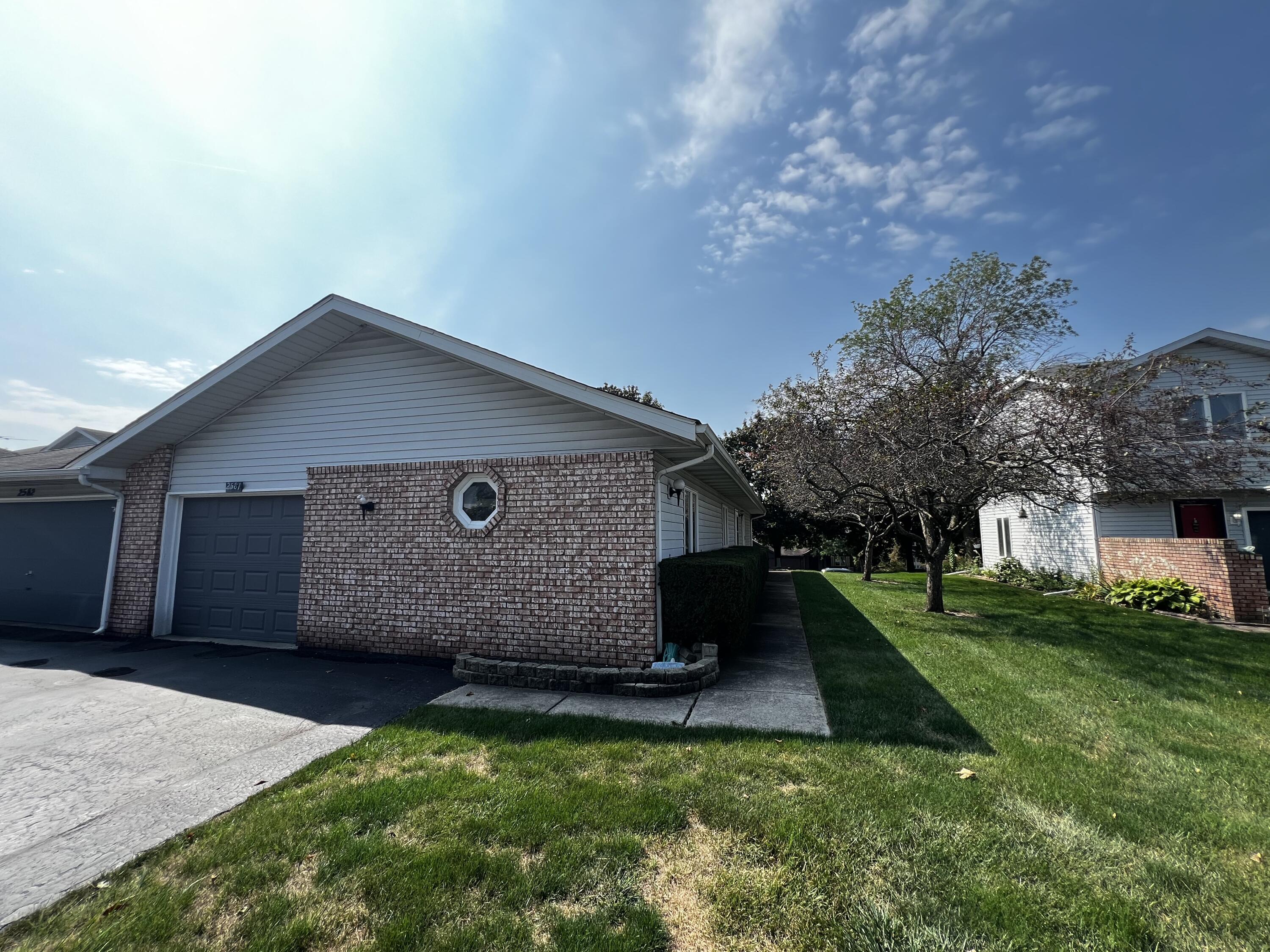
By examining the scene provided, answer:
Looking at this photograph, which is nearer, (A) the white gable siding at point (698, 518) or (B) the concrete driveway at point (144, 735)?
(B) the concrete driveway at point (144, 735)

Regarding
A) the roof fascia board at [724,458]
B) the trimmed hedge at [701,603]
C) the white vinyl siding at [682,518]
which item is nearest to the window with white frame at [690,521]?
the white vinyl siding at [682,518]

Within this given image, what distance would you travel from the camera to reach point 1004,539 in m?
20.4

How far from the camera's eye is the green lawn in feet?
7.63

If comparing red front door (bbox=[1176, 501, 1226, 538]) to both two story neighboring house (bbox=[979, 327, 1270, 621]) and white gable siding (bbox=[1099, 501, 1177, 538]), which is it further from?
white gable siding (bbox=[1099, 501, 1177, 538])

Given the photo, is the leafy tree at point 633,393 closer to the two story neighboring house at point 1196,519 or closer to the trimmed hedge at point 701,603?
the two story neighboring house at point 1196,519

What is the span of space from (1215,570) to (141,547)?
803 inches

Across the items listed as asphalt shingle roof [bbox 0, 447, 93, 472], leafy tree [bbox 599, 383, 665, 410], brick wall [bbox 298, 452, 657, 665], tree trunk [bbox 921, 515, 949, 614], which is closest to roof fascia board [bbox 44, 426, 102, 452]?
asphalt shingle roof [bbox 0, 447, 93, 472]

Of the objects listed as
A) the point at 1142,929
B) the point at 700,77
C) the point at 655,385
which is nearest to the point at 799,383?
the point at 700,77

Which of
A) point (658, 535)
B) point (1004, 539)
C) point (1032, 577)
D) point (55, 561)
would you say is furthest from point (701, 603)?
point (1004, 539)

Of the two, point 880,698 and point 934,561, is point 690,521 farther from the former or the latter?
point 934,561

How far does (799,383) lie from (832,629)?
5.50 metres

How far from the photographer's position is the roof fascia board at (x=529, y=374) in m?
6.16

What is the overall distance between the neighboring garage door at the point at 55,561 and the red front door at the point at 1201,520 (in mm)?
24912

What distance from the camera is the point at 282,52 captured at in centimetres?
635
